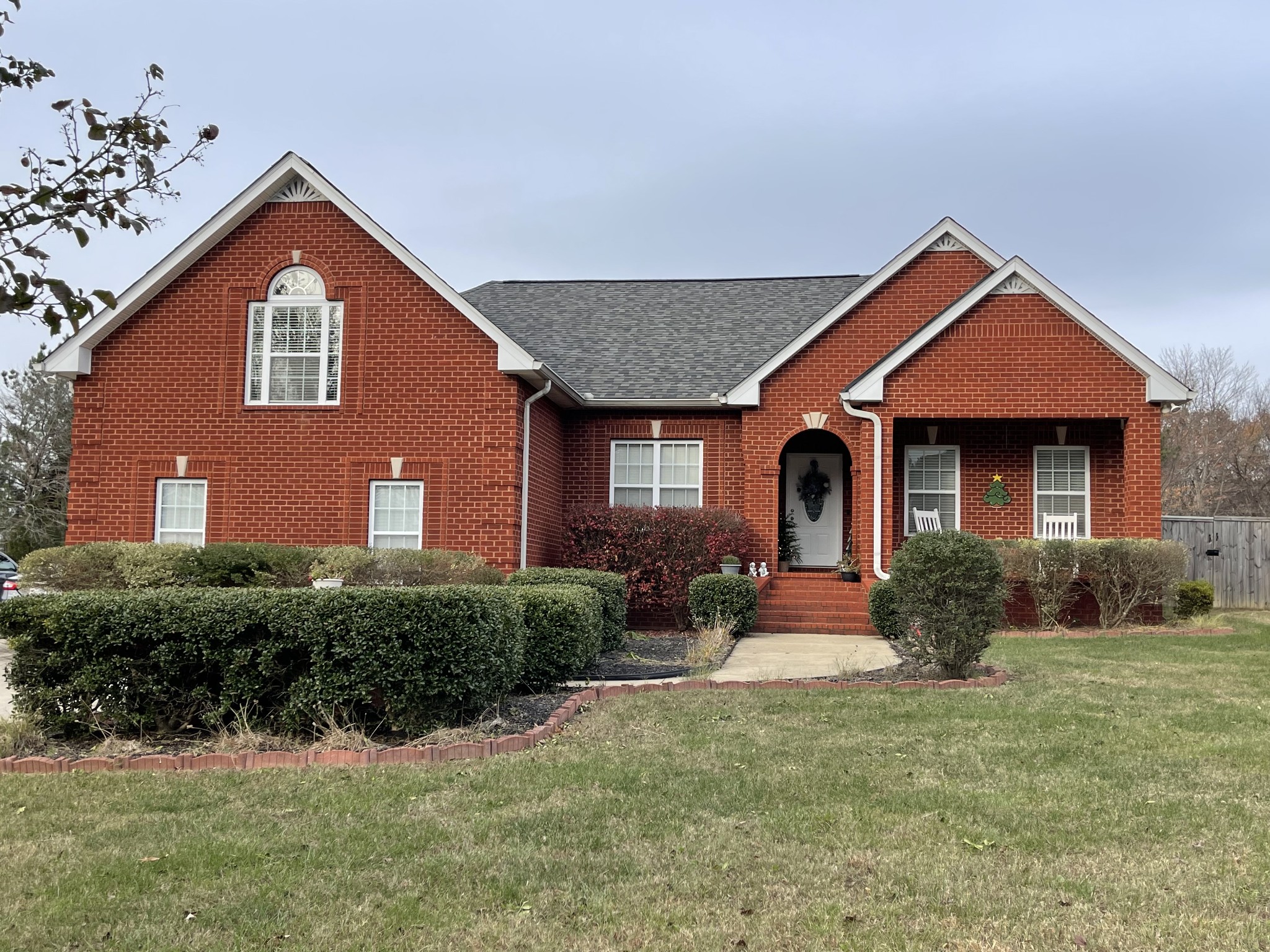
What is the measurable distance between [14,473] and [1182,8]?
41185 millimetres

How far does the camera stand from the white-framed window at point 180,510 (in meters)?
17.0

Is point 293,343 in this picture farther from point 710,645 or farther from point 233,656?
point 233,656

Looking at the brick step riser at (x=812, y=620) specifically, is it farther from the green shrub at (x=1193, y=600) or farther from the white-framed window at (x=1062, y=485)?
the green shrub at (x=1193, y=600)

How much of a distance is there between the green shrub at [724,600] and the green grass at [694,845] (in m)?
7.16

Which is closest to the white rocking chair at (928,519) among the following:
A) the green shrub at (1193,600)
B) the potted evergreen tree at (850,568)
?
the potted evergreen tree at (850,568)

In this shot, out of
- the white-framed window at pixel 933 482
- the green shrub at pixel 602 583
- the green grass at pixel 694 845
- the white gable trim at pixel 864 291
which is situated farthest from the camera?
the white-framed window at pixel 933 482

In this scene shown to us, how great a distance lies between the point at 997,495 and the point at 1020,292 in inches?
144

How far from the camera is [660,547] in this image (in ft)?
56.6

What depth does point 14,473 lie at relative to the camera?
131 feet

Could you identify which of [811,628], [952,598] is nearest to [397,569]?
[811,628]

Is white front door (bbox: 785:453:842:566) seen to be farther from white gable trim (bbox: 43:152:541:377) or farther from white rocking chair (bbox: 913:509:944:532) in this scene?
white gable trim (bbox: 43:152:541:377)

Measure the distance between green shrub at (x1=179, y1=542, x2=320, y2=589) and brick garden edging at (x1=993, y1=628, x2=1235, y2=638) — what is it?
9875 mm

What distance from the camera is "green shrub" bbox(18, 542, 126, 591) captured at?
14.6 metres

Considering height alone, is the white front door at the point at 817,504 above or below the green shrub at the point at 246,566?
above
